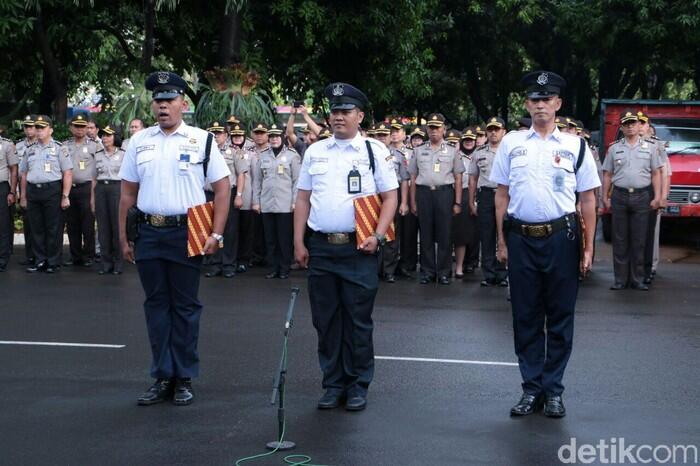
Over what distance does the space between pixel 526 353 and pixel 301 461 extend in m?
1.90

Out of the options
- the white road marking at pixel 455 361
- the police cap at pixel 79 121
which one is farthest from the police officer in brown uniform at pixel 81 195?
the white road marking at pixel 455 361

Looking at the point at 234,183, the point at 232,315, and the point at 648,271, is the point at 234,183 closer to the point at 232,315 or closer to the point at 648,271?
the point at 232,315

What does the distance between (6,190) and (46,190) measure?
747mm

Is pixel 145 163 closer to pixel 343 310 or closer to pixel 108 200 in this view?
pixel 343 310

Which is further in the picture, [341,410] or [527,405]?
[341,410]

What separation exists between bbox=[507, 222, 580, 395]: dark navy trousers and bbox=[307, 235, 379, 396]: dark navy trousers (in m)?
0.94

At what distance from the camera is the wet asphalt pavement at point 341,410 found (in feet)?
22.1

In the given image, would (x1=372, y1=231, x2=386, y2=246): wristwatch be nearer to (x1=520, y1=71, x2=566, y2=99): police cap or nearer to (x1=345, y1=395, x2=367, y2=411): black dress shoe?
(x1=345, y1=395, x2=367, y2=411): black dress shoe

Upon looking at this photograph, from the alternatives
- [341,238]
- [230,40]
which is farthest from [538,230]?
[230,40]

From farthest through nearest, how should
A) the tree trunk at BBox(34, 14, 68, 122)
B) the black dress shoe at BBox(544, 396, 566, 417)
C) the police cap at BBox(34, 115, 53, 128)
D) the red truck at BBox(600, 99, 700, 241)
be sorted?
the tree trunk at BBox(34, 14, 68, 122) → the red truck at BBox(600, 99, 700, 241) → the police cap at BBox(34, 115, 53, 128) → the black dress shoe at BBox(544, 396, 566, 417)

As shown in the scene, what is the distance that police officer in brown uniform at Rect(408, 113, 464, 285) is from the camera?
14719 mm

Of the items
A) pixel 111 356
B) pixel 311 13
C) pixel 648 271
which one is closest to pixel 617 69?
pixel 311 13

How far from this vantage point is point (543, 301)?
25.0ft

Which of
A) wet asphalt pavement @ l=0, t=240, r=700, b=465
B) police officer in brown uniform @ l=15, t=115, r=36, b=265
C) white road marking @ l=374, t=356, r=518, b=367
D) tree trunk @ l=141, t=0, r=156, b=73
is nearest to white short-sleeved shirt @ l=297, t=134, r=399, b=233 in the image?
wet asphalt pavement @ l=0, t=240, r=700, b=465
